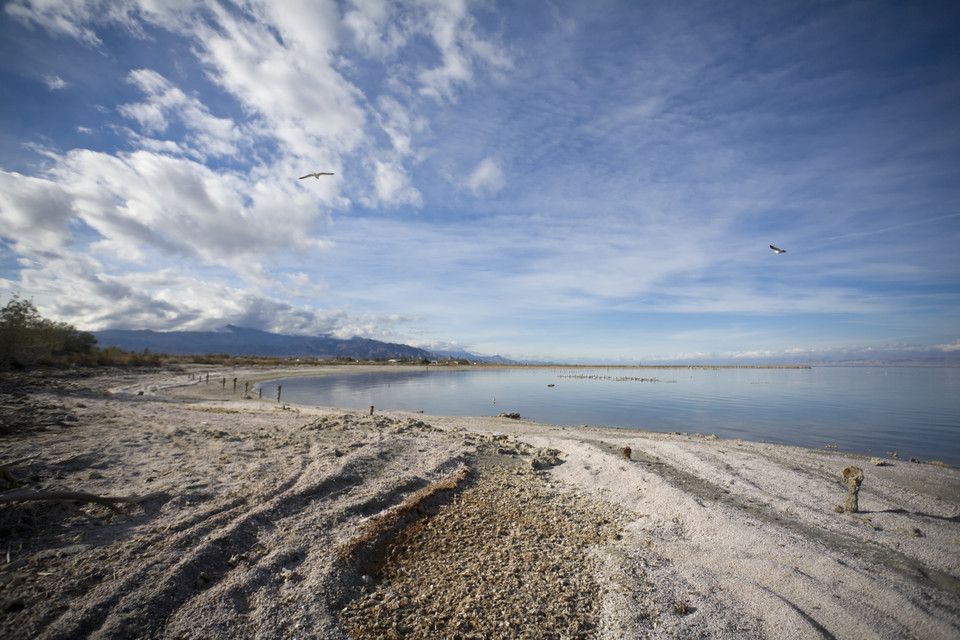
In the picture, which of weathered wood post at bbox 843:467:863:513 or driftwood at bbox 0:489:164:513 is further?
weathered wood post at bbox 843:467:863:513

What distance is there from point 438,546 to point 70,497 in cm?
556

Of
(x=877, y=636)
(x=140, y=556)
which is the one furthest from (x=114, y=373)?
(x=877, y=636)

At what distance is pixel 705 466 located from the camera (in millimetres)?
10906

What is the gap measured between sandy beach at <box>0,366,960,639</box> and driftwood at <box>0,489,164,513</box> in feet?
0.09

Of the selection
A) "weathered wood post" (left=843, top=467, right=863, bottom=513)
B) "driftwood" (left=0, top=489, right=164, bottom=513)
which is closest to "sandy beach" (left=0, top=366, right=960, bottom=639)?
"driftwood" (left=0, top=489, right=164, bottom=513)

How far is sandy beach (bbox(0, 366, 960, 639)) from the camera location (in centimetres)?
412

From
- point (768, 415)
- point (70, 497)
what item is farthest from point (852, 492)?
point (768, 415)

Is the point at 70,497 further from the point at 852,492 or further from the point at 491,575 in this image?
the point at 852,492

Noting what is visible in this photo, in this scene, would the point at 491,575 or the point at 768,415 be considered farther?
the point at 768,415

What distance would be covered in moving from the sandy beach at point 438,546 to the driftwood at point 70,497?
0.03 m

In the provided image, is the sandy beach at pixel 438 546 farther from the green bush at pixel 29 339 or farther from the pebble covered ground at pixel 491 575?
the green bush at pixel 29 339

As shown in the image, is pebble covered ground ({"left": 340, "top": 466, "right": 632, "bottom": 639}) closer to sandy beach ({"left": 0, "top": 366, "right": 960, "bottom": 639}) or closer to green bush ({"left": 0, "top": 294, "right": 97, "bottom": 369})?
sandy beach ({"left": 0, "top": 366, "right": 960, "bottom": 639})

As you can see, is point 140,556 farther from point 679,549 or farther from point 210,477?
point 679,549

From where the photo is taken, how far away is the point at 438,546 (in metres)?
5.76
